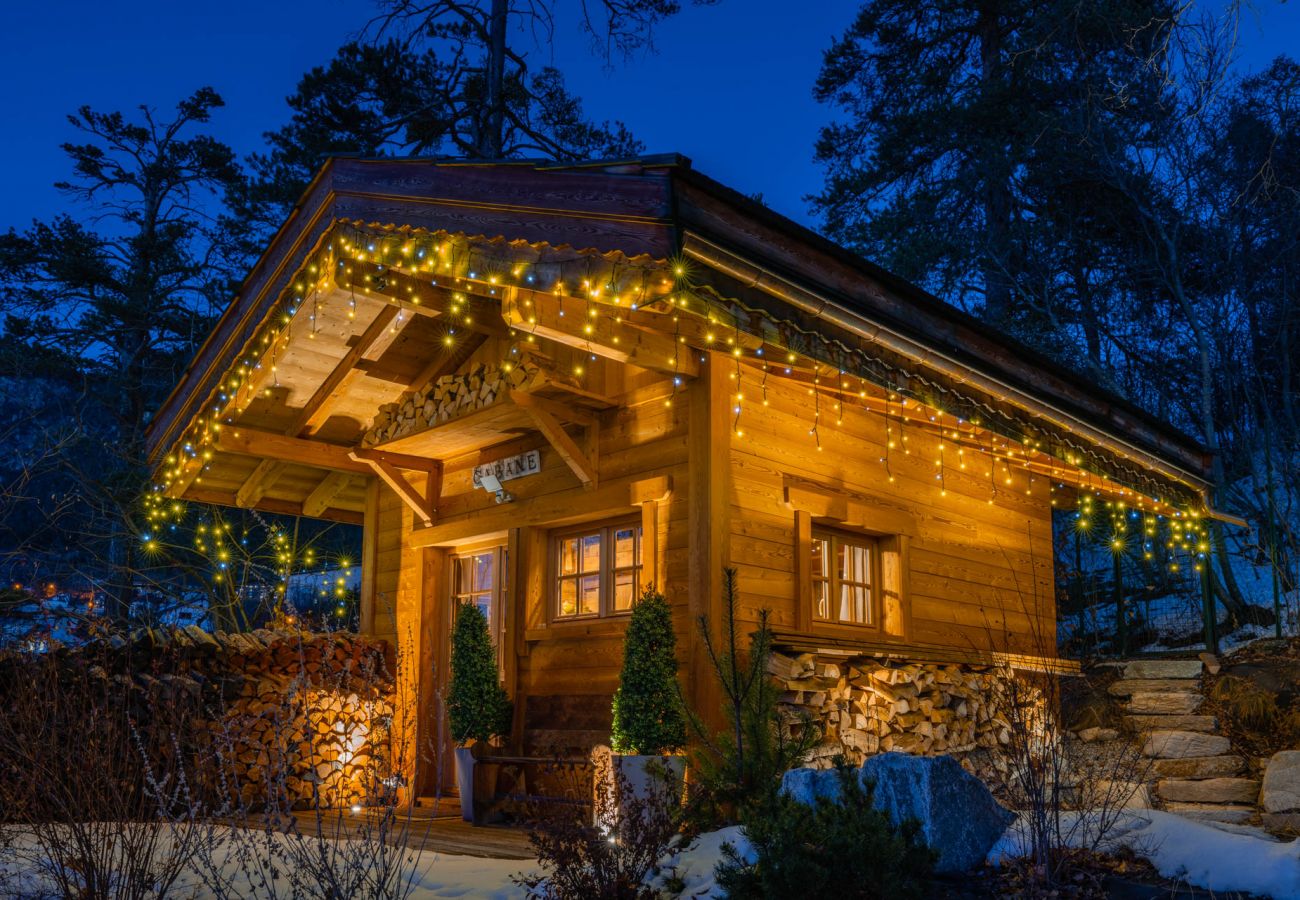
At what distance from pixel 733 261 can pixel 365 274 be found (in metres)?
3.31

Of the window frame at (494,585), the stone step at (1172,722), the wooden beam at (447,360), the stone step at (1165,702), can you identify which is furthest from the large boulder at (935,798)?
Result: the wooden beam at (447,360)

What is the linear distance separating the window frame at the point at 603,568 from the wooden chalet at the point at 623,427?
0.02 metres

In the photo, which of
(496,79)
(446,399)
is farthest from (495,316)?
(496,79)

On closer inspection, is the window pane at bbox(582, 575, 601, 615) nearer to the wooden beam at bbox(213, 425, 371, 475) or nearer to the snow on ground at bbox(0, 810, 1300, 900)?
the snow on ground at bbox(0, 810, 1300, 900)

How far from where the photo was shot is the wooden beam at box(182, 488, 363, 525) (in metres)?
10.5

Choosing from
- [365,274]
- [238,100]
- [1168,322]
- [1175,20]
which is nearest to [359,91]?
[365,274]

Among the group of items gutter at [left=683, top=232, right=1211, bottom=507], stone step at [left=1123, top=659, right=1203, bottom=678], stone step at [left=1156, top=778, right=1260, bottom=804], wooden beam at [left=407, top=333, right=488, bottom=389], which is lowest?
stone step at [left=1156, top=778, right=1260, bottom=804]

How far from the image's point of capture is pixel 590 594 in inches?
325

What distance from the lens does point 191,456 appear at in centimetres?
966

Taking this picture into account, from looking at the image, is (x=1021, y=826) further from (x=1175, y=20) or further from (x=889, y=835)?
(x=1175, y=20)

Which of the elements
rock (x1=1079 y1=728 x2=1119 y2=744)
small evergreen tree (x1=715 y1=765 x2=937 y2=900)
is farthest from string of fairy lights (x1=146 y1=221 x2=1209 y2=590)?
small evergreen tree (x1=715 y1=765 x2=937 y2=900)

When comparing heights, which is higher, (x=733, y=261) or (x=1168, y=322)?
(x=1168, y=322)

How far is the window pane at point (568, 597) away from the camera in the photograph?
27.5ft

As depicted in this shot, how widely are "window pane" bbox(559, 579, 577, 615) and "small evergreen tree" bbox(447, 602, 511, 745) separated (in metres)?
0.66
